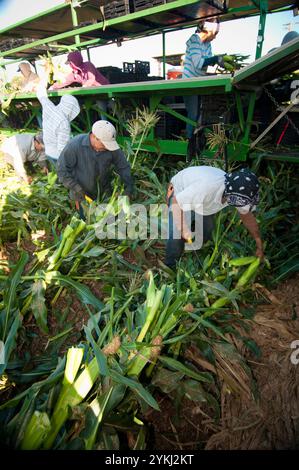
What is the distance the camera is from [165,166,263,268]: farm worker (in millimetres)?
1746

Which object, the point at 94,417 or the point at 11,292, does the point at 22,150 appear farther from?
the point at 94,417

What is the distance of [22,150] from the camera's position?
4176 mm

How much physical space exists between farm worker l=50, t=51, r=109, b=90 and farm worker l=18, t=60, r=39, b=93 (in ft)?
5.28

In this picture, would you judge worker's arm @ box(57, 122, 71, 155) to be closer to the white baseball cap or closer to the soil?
the white baseball cap

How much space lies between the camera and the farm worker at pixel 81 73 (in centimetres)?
430

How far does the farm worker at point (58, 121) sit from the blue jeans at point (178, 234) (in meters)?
1.96

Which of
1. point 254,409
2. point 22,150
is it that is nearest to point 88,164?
point 22,150

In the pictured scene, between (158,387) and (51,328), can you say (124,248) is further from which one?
(158,387)

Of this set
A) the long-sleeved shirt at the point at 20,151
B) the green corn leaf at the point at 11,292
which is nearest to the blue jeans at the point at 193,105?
the long-sleeved shirt at the point at 20,151

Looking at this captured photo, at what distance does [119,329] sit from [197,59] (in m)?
3.54

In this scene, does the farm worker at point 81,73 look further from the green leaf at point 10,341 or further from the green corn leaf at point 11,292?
the green leaf at point 10,341

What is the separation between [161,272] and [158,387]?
893 millimetres
